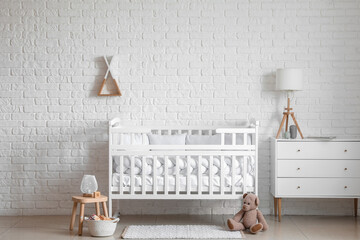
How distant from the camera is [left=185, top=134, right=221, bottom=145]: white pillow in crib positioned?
4379 millimetres

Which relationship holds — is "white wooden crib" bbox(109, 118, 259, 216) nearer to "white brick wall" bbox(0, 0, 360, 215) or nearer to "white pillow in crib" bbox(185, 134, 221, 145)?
"white pillow in crib" bbox(185, 134, 221, 145)

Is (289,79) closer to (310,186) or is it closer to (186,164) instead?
(310,186)

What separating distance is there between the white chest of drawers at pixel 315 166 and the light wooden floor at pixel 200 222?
265mm

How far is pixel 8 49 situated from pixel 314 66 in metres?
2.76

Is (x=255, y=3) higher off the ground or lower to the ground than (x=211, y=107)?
higher

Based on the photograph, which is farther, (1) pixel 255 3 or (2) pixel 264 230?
(1) pixel 255 3

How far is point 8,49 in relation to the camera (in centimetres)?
456

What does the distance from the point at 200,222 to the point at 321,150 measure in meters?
1.18

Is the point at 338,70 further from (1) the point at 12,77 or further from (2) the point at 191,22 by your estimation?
(1) the point at 12,77

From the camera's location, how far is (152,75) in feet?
15.0

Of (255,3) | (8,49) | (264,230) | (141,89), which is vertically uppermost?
(255,3)

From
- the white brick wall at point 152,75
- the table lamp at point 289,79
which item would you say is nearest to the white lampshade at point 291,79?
the table lamp at point 289,79

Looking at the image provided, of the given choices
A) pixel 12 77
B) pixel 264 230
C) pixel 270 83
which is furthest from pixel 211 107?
pixel 12 77

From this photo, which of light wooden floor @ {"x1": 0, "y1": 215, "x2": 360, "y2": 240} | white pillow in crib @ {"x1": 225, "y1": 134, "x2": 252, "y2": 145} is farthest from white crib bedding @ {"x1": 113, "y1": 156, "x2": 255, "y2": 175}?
light wooden floor @ {"x1": 0, "y1": 215, "x2": 360, "y2": 240}
